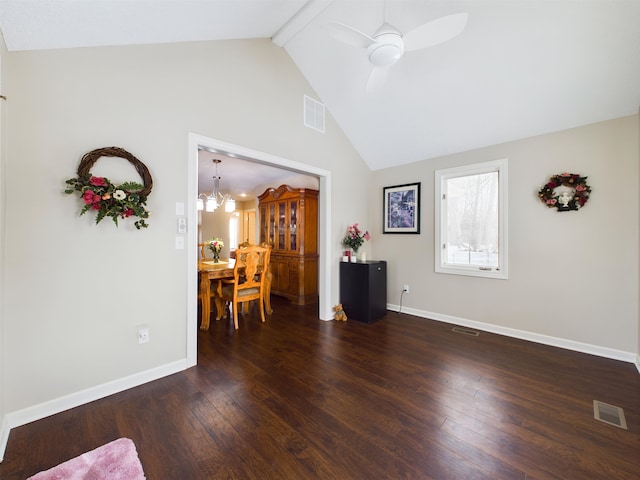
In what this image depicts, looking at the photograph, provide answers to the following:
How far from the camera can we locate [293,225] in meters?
5.20

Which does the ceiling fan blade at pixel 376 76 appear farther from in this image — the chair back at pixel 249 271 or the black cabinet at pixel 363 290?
the chair back at pixel 249 271

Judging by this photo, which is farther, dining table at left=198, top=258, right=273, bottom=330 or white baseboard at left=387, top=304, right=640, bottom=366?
dining table at left=198, top=258, right=273, bottom=330

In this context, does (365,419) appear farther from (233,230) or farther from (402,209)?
(233,230)

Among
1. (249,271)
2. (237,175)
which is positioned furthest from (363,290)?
(237,175)

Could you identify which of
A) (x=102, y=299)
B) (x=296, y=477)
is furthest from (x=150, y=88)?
(x=296, y=477)

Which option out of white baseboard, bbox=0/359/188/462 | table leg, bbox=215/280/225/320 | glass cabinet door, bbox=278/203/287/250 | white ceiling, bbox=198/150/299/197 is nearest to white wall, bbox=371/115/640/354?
glass cabinet door, bbox=278/203/287/250

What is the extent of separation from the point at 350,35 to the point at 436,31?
613mm

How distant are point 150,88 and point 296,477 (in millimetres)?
3046

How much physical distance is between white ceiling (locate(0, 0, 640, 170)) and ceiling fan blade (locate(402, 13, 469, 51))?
2.16ft

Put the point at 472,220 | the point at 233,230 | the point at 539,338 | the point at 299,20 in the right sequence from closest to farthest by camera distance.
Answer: the point at 299,20, the point at 539,338, the point at 472,220, the point at 233,230

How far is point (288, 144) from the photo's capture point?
3447mm

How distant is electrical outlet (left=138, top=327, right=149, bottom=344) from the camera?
2.29 m

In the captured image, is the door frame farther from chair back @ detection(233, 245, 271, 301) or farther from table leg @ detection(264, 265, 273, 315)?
table leg @ detection(264, 265, 273, 315)

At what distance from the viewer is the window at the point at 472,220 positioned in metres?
3.48
